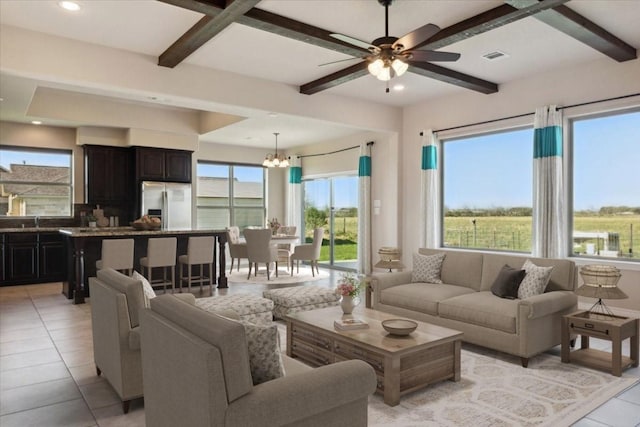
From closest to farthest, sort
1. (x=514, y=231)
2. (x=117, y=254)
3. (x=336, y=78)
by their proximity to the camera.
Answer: (x=336, y=78)
(x=117, y=254)
(x=514, y=231)

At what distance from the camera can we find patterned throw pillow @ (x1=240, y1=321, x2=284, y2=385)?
74.6 inches

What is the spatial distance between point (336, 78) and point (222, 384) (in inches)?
198

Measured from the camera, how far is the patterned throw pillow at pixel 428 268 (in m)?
5.18

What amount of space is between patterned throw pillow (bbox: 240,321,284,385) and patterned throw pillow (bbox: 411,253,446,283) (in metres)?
3.57

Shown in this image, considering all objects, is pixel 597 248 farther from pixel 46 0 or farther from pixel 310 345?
pixel 46 0

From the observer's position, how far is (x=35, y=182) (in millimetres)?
8516

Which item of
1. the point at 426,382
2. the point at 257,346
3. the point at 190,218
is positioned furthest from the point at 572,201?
the point at 190,218

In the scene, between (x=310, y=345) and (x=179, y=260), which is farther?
(x=179, y=260)

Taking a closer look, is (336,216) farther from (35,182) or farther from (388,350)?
(388,350)

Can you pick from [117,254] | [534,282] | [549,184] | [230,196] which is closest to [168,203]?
[230,196]

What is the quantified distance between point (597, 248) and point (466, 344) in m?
2.74

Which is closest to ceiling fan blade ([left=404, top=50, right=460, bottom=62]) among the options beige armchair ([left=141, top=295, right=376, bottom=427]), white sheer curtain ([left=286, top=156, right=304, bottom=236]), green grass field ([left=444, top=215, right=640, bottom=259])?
beige armchair ([left=141, top=295, right=376, bottom=427])

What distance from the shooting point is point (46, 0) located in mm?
3963

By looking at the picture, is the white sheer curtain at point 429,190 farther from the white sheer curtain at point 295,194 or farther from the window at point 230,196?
the window at point 230,196
